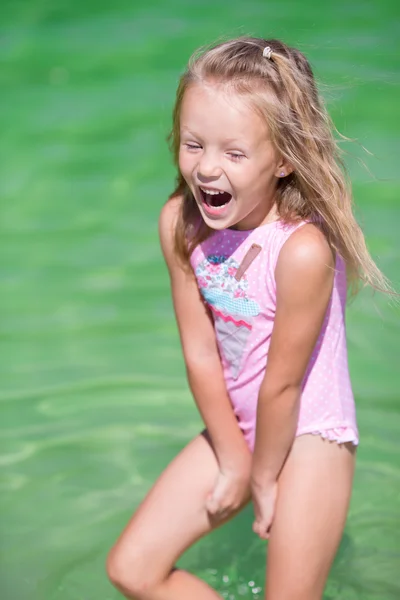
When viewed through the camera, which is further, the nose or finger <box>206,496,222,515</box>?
finger <box>206,496,222,515</box>

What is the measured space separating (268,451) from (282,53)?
40.6 inches

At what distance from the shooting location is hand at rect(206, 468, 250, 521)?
2.70m

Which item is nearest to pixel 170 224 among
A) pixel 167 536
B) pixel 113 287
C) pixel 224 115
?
pixel 224 115

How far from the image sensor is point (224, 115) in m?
2.39

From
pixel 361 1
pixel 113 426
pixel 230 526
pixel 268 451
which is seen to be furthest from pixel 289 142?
pixel 361 1

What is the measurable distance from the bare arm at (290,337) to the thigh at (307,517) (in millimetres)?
58

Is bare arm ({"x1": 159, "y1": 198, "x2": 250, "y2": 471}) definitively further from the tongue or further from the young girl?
the tongue

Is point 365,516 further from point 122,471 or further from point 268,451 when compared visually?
point 268,451

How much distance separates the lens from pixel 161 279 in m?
4.93

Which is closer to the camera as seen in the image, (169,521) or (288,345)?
(288,345)

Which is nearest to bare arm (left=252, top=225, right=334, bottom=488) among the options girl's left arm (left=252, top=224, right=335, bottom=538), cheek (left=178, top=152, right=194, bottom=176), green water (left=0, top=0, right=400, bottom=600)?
girl's left arm (left=252, top=224, right=335, bottom=538)

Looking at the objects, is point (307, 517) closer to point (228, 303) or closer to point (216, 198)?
point (228, 303)

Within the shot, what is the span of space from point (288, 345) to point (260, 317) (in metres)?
0.15

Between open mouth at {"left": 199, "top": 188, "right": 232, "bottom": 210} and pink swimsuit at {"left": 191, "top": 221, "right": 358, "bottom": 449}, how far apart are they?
88 mm
